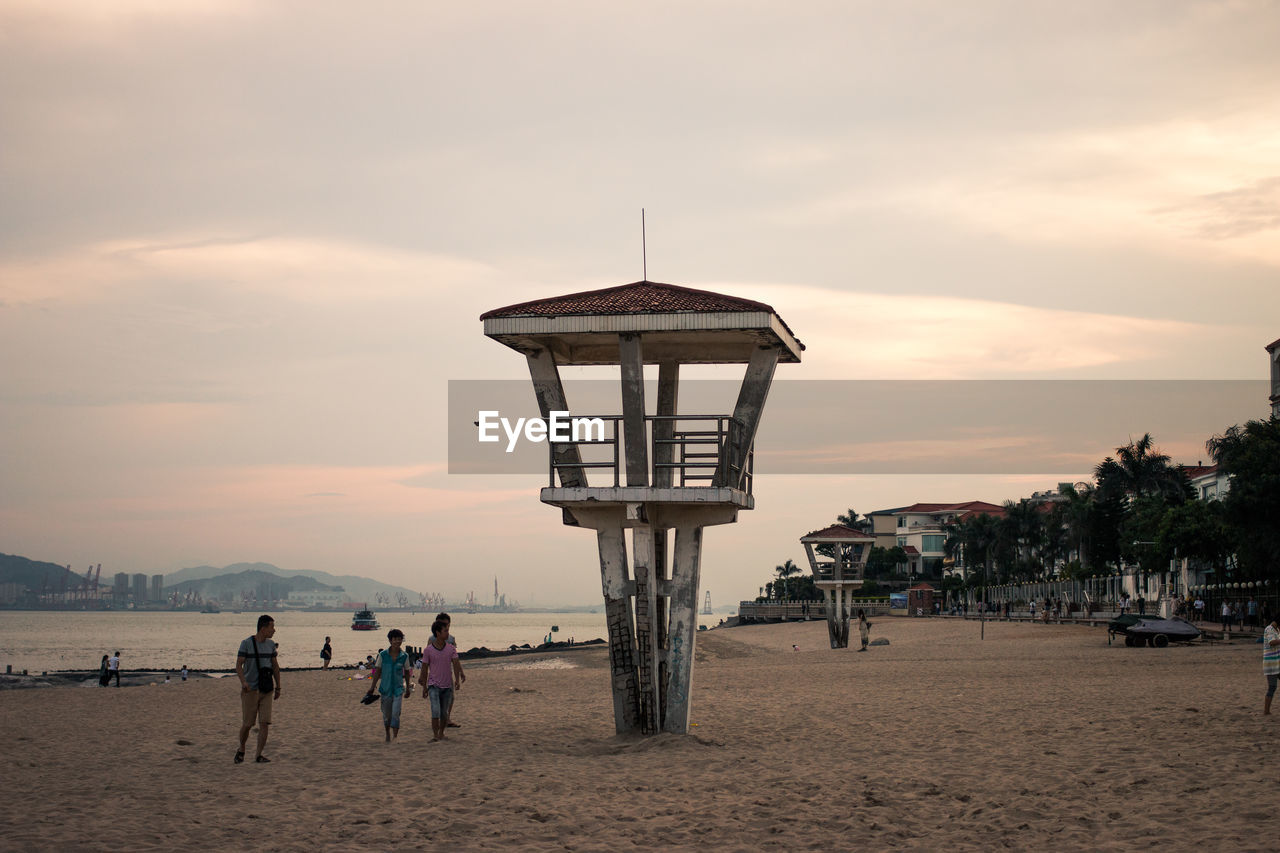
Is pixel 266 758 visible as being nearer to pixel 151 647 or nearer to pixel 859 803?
pixel 859 803

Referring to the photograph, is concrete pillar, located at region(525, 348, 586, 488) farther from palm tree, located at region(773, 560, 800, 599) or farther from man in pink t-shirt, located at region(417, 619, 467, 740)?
palm tree, located at region(773, 560, 800, 599)

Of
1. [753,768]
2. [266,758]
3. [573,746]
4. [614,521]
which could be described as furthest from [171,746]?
[753,768]

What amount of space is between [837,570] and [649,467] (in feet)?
113

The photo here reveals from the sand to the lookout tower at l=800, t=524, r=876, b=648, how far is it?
79.0 ft

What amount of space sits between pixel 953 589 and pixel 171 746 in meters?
122

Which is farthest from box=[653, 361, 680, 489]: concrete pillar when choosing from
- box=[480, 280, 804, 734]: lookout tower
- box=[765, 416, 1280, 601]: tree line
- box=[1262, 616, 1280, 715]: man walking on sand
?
box=[765, 416, 1280, 601]: tree line

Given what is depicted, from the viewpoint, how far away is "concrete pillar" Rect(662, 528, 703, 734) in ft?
54.3

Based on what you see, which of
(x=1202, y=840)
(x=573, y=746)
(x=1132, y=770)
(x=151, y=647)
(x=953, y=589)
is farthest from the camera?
(x=953, y=589)

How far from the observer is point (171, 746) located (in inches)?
680

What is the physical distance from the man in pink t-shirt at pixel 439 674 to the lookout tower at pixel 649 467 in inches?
92.2

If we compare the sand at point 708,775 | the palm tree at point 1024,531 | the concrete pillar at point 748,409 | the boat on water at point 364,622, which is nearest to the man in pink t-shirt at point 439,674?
the sand at point 708,775

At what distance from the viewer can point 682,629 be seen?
54.6 feet

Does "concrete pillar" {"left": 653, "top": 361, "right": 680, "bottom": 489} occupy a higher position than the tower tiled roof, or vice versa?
the tower tiled roof

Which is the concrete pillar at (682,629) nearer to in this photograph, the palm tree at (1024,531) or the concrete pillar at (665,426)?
the concrete pillar at (665,426)
